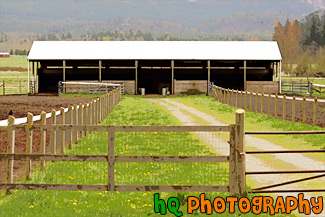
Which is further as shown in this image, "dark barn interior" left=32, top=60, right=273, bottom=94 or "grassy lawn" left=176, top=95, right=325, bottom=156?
"dark barn interior" left=32, top=60, right=273, bottom=94

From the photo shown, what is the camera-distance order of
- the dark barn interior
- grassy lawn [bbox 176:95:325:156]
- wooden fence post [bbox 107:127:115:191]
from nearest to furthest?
wooden fence post [bbox 107:127:115:191]
grassy lawn [bbox 176:95:325:156]
the dark barn interior

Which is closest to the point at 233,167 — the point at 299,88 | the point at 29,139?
the point at 29,139

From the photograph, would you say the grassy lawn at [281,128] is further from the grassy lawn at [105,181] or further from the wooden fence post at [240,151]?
the wooden fence post at [240,151]

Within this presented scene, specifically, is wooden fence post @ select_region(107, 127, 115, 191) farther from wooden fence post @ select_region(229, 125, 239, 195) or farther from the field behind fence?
wooden fence post @ select_region(229, 125, 239, 195)

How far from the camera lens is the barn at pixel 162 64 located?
61.5 m

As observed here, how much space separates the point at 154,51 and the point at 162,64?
4.47 metres

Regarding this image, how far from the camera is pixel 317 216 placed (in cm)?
920

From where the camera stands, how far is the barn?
2422 inches

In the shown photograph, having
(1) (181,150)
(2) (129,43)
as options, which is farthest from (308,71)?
(1) (181,150)

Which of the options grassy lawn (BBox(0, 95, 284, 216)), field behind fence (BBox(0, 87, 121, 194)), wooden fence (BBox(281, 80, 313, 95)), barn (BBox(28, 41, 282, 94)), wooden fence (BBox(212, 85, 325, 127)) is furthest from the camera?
wooden fence (BBox(281, 80, 313, 95))

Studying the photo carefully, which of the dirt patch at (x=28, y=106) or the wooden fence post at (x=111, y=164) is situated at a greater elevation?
the wooden fence post at (x=111, y=164)

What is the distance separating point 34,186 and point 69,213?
1.31 m

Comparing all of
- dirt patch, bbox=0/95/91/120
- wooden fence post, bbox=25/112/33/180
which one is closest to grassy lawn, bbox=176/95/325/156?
wooden fence post, bbox=25/112/33/180

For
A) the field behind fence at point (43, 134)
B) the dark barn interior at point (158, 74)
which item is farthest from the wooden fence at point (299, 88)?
the field behind fence at point (43, 134)
